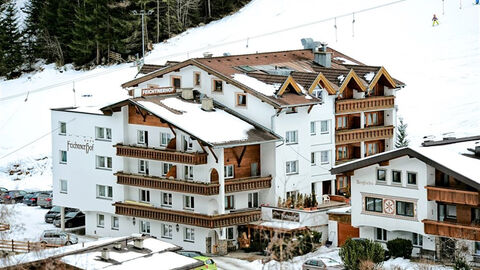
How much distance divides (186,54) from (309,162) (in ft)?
177

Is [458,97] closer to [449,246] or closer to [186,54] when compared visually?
[186,54]

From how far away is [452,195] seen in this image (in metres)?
67.6

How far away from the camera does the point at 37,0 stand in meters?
150

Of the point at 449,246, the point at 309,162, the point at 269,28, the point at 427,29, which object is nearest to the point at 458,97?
the point at 427,29

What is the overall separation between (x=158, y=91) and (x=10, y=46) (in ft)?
217

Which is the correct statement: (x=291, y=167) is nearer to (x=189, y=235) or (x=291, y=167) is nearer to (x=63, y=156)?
(x=189, y=235)

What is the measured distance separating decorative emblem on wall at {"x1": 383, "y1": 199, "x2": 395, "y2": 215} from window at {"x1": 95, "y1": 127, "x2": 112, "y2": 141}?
815 inches

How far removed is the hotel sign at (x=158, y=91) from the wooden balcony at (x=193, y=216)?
7.60m

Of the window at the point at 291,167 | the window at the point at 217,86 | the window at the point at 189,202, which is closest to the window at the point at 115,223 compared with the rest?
the window at the point at 189,202

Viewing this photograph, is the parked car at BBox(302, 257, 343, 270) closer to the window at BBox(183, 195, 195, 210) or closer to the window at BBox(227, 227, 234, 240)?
the window at BBox(227, 227, 234, 240)

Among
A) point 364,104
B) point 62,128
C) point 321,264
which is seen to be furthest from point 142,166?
point 321,264

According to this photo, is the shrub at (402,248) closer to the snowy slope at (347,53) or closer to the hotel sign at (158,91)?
the hotel sign at (158,91)

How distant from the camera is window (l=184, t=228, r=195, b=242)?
78000 millimetres

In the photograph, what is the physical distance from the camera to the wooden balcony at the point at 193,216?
76.3 m
